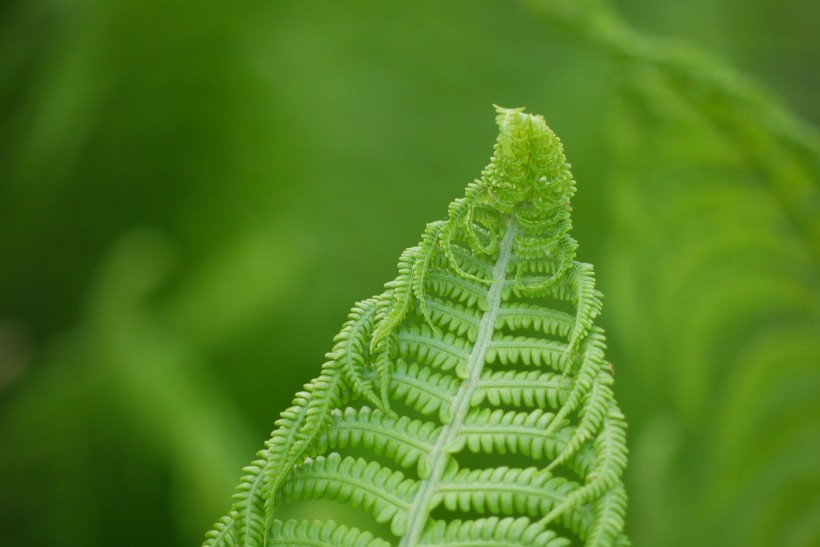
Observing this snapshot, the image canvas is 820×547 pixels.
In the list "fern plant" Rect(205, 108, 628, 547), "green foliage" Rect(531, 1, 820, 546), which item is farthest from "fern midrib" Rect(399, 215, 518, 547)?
"green foliage" Rect(531, 1, 820, 546)

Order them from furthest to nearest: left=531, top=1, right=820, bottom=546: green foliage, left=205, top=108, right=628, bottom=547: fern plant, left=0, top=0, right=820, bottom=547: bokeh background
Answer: left=0, top=0, right=820, bottom=547: bokeh background, left=531, top=1, right=820, bottom=546: green foliage, left=205, top=108, right=628, bottom=547: fern plant

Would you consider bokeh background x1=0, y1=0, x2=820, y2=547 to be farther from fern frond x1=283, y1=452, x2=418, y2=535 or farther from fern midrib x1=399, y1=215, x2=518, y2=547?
fern frond x1=283, y1=452, x2=418, y2=535

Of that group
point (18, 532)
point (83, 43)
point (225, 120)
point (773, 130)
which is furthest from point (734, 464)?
point (83, 43)

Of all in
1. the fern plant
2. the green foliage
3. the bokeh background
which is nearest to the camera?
the fern plant

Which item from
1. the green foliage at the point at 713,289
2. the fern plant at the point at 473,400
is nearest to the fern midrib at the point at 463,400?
the fern plant at the point at 473,400

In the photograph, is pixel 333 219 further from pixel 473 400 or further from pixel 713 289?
pixel 473 400

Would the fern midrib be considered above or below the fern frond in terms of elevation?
above

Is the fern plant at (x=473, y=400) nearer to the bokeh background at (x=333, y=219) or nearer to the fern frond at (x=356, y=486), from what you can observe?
the fern frond at (x=356, y=486)
